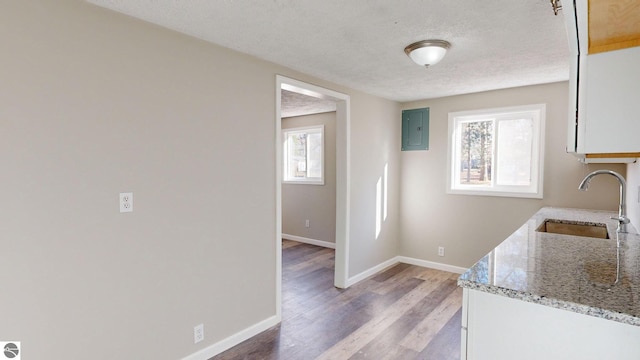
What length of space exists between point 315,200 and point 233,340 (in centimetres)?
340

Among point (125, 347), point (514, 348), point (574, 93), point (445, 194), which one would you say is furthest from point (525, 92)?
point (125, 347)

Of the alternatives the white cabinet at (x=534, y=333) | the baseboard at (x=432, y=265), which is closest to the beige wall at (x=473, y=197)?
the baseboard at (x=432, y=265)

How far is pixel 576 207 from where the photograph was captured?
11.5 feet

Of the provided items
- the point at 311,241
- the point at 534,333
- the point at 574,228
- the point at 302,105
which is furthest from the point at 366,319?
the point at 302,105

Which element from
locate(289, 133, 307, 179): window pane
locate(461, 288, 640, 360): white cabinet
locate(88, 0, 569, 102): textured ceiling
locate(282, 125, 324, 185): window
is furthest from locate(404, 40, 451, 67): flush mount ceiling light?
locate(289, 133, 307, 179): window pane

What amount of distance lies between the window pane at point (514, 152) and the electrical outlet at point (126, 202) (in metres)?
3.87

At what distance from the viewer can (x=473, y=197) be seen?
13.6 feet

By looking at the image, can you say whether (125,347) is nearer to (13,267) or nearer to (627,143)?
(13,267)

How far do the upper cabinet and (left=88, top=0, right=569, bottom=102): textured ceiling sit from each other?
63 centimetres

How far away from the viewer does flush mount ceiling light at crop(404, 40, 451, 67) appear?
233 cm

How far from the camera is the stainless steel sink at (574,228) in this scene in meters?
2.60

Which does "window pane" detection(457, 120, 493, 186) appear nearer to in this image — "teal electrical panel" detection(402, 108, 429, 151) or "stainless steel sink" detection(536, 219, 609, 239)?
"teal electrical panel" detection(402, 108, 429, 151)

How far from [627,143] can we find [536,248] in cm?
65

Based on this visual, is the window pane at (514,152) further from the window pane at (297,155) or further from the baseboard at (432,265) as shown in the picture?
the window pane at (297,155)
